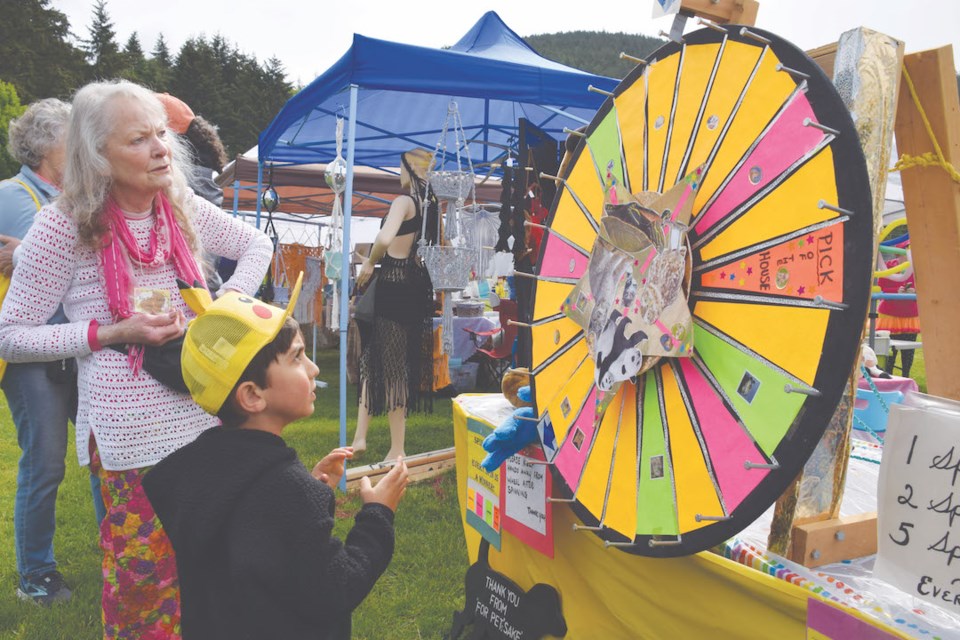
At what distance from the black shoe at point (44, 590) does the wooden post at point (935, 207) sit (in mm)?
2795

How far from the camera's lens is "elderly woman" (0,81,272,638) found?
1433 millimetres

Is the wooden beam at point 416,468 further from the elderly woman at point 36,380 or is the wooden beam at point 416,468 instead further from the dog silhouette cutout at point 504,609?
the dog silhouette cutout at point 504,609

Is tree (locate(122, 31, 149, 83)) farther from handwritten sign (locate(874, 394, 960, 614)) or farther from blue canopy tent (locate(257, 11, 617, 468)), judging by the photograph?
handwritten sign (locate(874, 394, 960, 614))

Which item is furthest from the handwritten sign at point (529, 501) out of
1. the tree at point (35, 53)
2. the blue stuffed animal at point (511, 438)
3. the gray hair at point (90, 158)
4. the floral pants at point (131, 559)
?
the tree at point (35, 53)

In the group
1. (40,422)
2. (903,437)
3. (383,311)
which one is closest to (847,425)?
(903,437)

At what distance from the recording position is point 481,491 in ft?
6.09

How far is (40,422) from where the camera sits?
220cm

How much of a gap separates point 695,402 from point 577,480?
339mm

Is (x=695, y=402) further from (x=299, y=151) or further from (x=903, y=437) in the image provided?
(x=299, y=151)

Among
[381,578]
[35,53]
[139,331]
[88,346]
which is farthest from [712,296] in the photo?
[35,53]

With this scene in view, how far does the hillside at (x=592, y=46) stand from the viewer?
49678mm

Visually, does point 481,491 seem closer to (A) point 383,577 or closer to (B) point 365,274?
(A) point 383,577

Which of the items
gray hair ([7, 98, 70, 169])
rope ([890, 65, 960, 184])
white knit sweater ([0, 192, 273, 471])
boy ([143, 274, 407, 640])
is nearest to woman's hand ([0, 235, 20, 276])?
gray hair ([7, 98, 70, 169])

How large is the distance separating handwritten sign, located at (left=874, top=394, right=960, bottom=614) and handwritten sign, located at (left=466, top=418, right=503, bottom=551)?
99 cm
